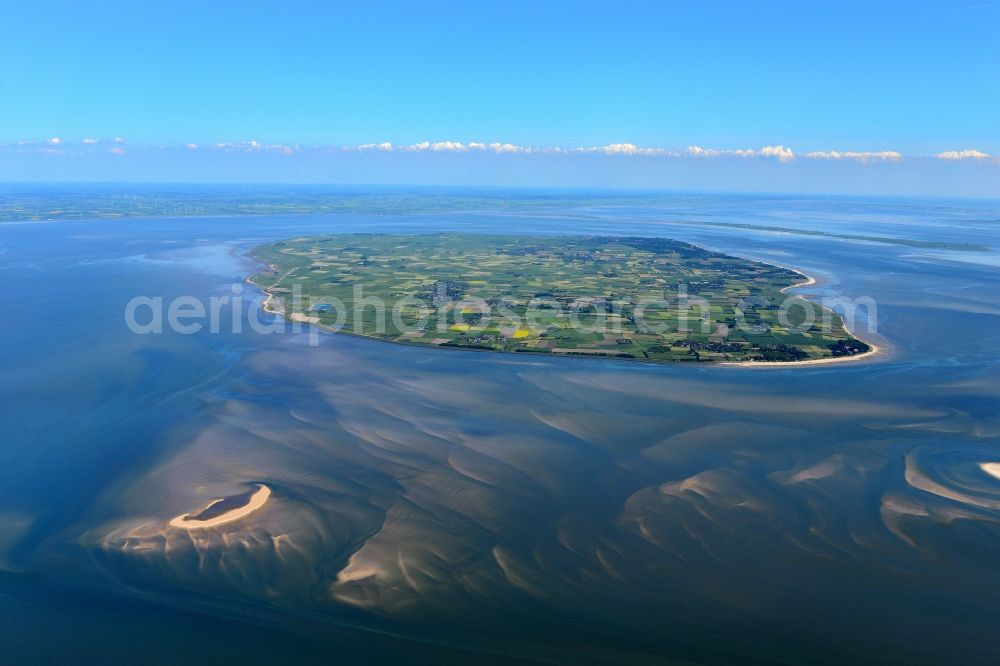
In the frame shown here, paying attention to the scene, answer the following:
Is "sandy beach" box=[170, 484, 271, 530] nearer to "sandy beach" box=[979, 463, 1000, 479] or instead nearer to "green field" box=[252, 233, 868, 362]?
"green field" box=[252, 233, 868, 362]

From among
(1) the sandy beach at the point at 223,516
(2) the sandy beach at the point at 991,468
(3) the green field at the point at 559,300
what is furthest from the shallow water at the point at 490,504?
(3) the green field at the point at 559,300

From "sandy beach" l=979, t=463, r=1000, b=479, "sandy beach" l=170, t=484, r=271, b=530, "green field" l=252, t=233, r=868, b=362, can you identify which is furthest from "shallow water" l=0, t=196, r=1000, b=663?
"green field" l=252, t=233, r=868, b=362

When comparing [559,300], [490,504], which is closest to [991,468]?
[490,504]

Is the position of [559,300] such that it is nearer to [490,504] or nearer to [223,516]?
[490,504]

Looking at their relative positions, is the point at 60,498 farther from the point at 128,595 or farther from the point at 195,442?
the point at 128,595

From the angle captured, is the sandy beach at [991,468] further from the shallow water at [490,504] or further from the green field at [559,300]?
the green field at [559,300]

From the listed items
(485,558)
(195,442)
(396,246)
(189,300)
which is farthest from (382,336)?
(396,246)
